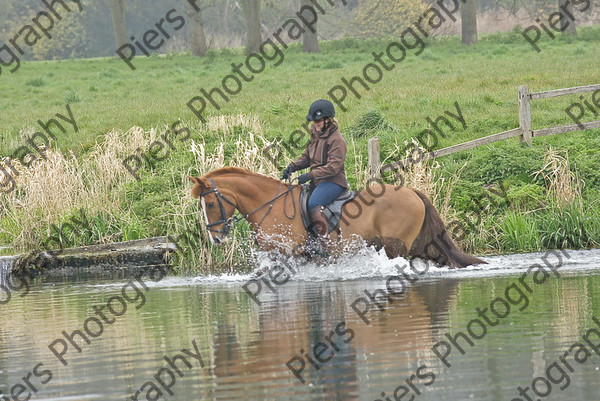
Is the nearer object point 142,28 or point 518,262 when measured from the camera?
point 518,262

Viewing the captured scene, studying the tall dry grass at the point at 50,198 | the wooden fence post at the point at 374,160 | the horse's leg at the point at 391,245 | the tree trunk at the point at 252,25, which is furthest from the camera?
the tree trunk at the point at 252,25

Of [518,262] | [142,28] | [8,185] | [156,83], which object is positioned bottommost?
[518,262]

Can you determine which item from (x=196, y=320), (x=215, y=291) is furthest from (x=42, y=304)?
(x=196, y=320)

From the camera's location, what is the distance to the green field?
57.2 ft

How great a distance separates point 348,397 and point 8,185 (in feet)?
46.3

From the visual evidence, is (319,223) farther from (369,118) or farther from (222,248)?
(369,118)

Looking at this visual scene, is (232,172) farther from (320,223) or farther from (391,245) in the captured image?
(391,245)

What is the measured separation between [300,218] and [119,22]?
3635 cm

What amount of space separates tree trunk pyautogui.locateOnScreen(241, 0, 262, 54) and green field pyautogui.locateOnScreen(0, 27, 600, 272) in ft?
3.13

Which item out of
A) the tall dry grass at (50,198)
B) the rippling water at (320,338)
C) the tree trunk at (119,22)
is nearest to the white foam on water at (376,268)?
the rippling water at (320,338)

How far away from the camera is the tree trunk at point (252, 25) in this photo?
43781mm

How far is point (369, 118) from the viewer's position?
23.3m

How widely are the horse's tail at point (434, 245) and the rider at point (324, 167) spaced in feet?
3.86

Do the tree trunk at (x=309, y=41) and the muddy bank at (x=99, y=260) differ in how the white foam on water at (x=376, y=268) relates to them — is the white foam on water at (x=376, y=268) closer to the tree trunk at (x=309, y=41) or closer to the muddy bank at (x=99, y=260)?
the muddy bank at (x=99, y=260)
